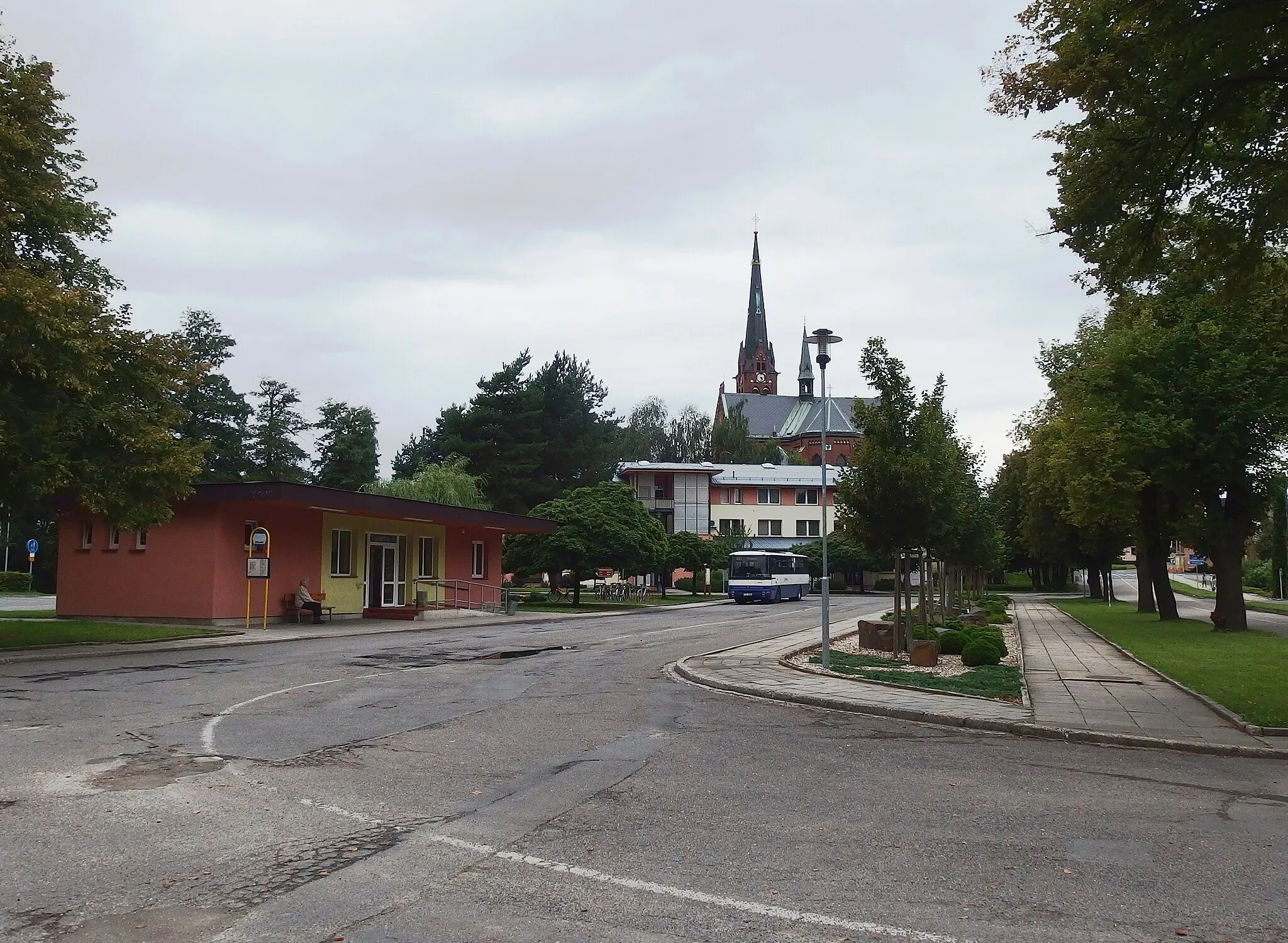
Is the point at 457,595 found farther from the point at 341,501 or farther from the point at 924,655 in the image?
the point at 924,655

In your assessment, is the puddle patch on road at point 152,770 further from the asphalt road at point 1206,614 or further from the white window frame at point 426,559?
the white window frame at point 426,559

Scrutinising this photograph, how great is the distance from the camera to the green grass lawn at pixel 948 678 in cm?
1510

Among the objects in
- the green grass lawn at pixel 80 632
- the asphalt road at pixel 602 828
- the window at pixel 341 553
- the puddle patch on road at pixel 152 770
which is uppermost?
the window at pixel 341 553

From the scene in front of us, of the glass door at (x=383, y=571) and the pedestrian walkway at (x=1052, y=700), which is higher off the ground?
the glass door at (x=383, y=571)

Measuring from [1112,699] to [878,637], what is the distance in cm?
866

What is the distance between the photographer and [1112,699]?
47.1 feet

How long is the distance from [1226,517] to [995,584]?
223ft

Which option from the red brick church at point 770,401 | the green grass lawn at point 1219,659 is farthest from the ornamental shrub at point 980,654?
the red brick church at point 770,401

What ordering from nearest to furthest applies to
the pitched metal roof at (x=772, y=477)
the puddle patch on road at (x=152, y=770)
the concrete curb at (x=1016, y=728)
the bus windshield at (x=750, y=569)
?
the puddle patch on road at (x=152, y=770) → the concrete curb at (x=1016, y=728) → the bus windshield at (x=750, y=569) → the pitched metal roof at (x=772, y=477)

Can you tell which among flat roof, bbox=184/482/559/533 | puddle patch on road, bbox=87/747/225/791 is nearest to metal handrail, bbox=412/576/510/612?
flat roof, bbox=184/482/559/533

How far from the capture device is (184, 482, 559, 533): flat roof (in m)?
28.5

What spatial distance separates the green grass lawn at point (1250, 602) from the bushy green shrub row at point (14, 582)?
6236 centimetres

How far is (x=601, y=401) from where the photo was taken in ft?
274

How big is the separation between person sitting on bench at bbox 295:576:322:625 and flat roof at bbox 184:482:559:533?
2.56 metres
